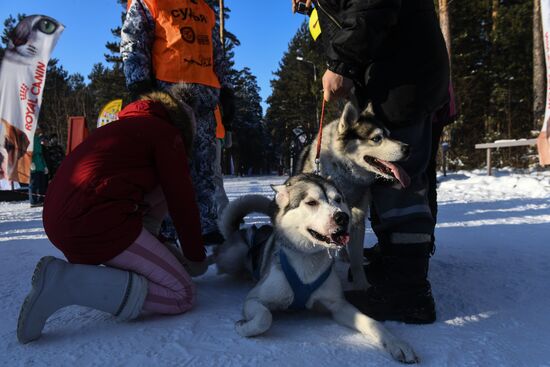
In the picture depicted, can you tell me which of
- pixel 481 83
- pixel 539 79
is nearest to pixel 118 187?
pixel 539 79

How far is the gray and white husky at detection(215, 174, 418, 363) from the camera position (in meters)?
1.61

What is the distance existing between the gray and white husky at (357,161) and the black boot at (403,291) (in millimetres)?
349

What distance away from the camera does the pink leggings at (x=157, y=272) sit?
1.73 meters

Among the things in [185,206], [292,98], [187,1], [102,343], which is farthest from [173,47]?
[292,98]

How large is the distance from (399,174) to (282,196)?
0.64m

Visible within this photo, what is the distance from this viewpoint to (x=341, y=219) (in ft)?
5.46

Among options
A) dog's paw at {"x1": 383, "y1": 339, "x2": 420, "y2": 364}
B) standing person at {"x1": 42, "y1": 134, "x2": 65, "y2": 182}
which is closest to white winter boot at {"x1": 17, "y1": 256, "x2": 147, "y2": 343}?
dog's paw at {"x1": 383, "y1": 339, "x2": 420, "y2": 364}

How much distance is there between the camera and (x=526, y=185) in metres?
7.90

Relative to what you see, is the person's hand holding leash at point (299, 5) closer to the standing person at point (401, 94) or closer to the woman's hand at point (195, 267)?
the standing person at point (401, 94)

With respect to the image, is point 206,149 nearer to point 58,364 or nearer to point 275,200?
point 275,200

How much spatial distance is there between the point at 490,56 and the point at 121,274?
2155 centimetres

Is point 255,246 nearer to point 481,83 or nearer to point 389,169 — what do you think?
point 389,169

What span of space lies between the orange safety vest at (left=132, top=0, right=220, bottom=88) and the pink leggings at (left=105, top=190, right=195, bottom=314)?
1.50 m

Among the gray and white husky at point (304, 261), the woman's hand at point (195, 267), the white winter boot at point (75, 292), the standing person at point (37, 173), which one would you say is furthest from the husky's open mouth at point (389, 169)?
the standing person at point (37, 173)
